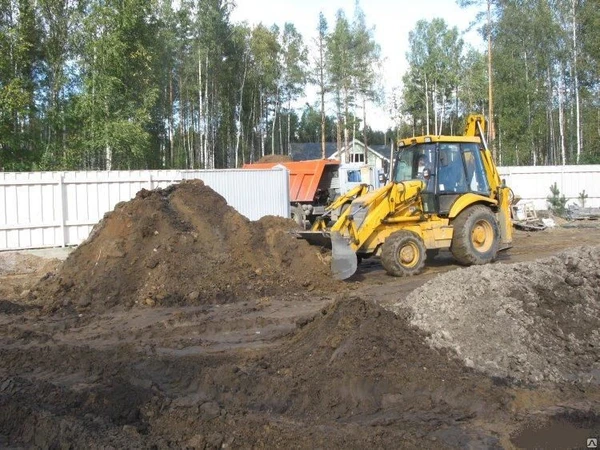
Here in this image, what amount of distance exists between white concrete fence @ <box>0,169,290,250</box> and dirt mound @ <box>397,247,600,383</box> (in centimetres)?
1138

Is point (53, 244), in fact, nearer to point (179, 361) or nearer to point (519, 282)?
point (179, 361)

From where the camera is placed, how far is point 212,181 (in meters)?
19.0

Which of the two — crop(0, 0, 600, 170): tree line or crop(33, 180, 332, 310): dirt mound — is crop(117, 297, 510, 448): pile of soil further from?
crop(0, 0, 600, 170): tree line

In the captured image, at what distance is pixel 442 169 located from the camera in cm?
1295

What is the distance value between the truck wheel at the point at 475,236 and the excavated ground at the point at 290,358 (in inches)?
81.5

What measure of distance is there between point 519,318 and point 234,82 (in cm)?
4300

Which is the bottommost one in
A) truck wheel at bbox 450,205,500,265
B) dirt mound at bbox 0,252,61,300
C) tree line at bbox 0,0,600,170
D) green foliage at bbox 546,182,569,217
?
dirt mound at bbox 0,252,61,300

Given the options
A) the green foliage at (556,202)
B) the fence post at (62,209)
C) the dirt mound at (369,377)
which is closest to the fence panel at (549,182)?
the green foliage at (556,202)

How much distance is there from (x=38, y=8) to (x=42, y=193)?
47.9 feet

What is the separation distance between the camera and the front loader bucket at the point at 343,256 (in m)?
11.6

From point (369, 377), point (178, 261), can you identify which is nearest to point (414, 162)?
point (178, 261)

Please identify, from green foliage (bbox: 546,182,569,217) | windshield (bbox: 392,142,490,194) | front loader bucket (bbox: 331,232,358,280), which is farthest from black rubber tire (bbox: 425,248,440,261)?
green foliage (bbox: 546,182,569,217)

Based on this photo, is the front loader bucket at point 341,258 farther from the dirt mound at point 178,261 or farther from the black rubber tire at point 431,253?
the black rubber tire at point 431,253

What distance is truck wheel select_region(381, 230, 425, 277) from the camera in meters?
12.2
